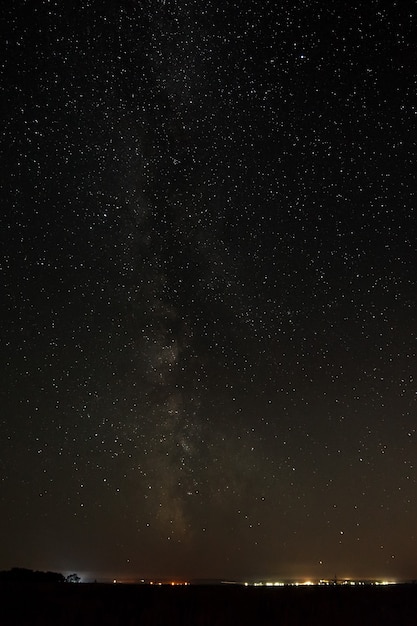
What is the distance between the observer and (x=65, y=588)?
10.8ft

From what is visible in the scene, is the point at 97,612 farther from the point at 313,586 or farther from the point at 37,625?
the point at 313,586

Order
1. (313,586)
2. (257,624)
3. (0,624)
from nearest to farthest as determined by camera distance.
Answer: (0,624) < (257,624) < (313,586)

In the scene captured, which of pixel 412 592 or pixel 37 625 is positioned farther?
pixel 412 592

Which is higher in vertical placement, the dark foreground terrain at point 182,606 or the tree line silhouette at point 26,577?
the tree line silhouette at point 26,577

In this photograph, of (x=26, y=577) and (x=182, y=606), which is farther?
(x=26, y=577)

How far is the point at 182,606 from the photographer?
3320mm

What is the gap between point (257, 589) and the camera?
3.48m

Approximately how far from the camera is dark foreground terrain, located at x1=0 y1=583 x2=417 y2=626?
321 cm

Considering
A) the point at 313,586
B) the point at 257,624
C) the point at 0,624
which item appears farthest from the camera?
the point at 313,586

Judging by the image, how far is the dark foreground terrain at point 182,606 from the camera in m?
3.21

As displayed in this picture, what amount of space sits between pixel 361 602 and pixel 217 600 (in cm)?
88

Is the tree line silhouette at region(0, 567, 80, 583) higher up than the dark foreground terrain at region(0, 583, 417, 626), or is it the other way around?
the tree line silhouette at region(0, 567, 80, 583)

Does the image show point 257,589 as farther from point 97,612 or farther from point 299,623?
point 97,612

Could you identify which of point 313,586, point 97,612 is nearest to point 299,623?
point 313,586
